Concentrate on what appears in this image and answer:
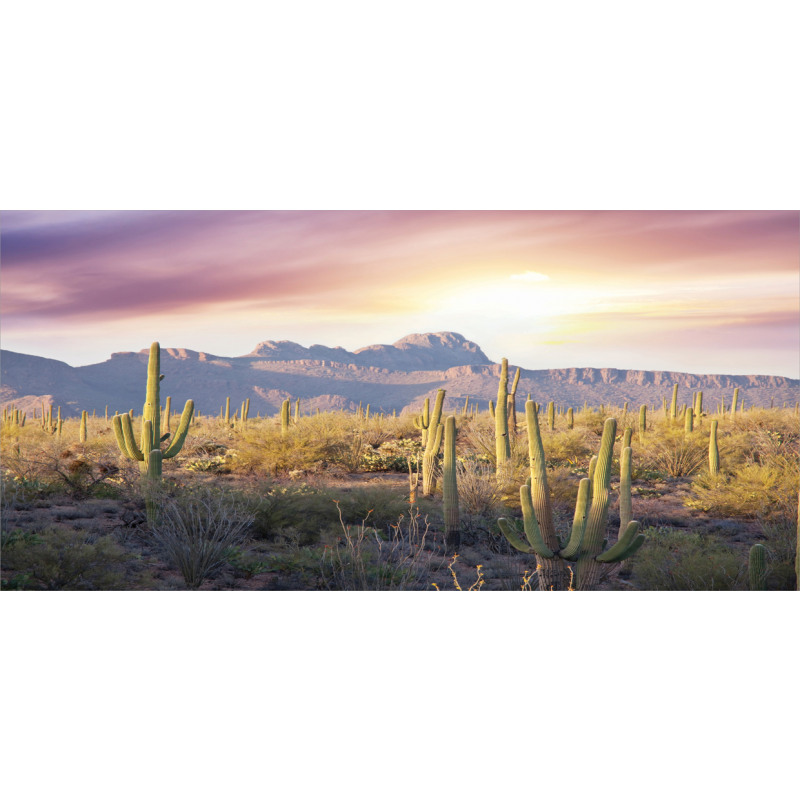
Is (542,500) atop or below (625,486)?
below

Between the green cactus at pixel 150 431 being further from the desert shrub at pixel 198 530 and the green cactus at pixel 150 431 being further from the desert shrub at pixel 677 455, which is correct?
the desert shrub at pixel 677 455

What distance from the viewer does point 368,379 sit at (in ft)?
46.9

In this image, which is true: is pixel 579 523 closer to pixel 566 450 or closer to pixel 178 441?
pixel 178 441

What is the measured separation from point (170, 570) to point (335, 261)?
11.7ft

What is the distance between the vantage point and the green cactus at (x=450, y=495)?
21.1ft

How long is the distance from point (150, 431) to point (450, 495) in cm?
317

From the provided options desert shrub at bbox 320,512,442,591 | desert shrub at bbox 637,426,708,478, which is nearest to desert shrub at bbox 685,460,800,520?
desert shrub at bbox 637,426,708,478

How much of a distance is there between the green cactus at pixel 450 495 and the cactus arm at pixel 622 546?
189 centimetres

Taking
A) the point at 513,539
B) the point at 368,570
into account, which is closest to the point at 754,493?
the point at 513,539

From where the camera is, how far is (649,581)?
519 centimetres

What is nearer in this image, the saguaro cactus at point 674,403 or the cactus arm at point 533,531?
the cactus arm at point 533,531

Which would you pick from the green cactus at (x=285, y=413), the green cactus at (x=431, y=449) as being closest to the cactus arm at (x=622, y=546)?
the green cactus at (x=431, y=449)
